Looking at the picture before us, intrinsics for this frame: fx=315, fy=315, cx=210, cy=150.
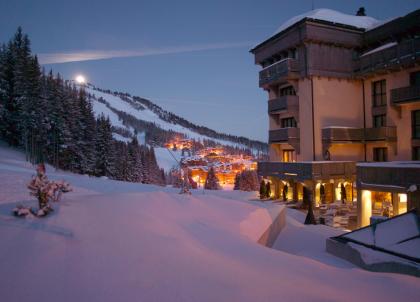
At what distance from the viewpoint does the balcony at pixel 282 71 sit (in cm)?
2731

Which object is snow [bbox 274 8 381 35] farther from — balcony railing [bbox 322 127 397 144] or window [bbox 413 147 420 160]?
window [bbox 413 147 420 160]

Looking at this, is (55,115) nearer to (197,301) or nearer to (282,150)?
(282,150)

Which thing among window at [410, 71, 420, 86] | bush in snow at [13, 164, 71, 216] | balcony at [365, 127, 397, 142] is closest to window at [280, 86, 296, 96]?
balcony at [365, 127, 397, 142]

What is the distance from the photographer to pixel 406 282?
606cm

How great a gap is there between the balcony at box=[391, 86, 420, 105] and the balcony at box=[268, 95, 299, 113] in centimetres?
796

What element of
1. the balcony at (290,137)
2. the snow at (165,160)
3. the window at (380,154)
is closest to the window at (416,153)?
the window at (380,154)

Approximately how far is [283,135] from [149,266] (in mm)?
26002

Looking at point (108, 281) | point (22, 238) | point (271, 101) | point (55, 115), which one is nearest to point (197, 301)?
point (108, 281)

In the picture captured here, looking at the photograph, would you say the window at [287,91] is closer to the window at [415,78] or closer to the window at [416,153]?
the window at [415,78]

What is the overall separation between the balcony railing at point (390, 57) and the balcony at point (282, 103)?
5.84m

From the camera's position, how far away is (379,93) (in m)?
27.1

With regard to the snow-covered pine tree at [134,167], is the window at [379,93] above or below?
above

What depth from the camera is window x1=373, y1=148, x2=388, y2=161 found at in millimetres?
26495

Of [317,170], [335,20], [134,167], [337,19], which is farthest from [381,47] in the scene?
[134,167]
